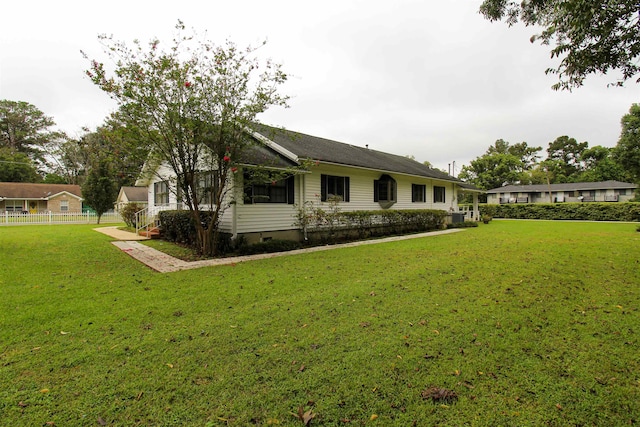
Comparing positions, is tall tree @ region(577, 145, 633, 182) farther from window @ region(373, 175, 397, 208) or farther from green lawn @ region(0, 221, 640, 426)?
green lawn @ region(0, 221, 640, 426)

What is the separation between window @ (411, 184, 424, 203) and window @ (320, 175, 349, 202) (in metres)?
5.97

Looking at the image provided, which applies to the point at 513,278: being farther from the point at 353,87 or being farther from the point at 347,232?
the point at 353,87

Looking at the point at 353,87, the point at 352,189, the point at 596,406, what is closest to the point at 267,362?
the point at 596,406

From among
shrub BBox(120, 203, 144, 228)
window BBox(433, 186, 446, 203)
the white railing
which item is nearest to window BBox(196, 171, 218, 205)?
the white railing

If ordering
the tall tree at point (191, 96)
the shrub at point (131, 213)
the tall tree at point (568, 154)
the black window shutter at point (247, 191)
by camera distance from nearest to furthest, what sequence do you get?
the tall tree at point (191, 96) < the black window shutter at point (247, 191) < the shrub at point (131, 213) < the tall tree at point (568, 154)

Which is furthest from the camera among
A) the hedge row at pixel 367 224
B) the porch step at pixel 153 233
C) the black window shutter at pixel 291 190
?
the porch step at pixel 153 233

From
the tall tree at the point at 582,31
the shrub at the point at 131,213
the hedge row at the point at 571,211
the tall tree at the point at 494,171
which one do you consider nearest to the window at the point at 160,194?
the shrub at the point at 131,213

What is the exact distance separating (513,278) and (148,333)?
6.26 m

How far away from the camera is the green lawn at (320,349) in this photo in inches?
83.0

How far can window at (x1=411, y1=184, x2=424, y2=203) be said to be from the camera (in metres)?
→ 17.1

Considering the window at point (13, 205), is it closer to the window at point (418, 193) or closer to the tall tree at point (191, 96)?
the tall tree at point (191, 96)

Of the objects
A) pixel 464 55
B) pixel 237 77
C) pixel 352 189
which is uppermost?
pixel 464 55

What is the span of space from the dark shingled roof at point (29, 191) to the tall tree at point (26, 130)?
1454 centimetres

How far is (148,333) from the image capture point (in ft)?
11.0
